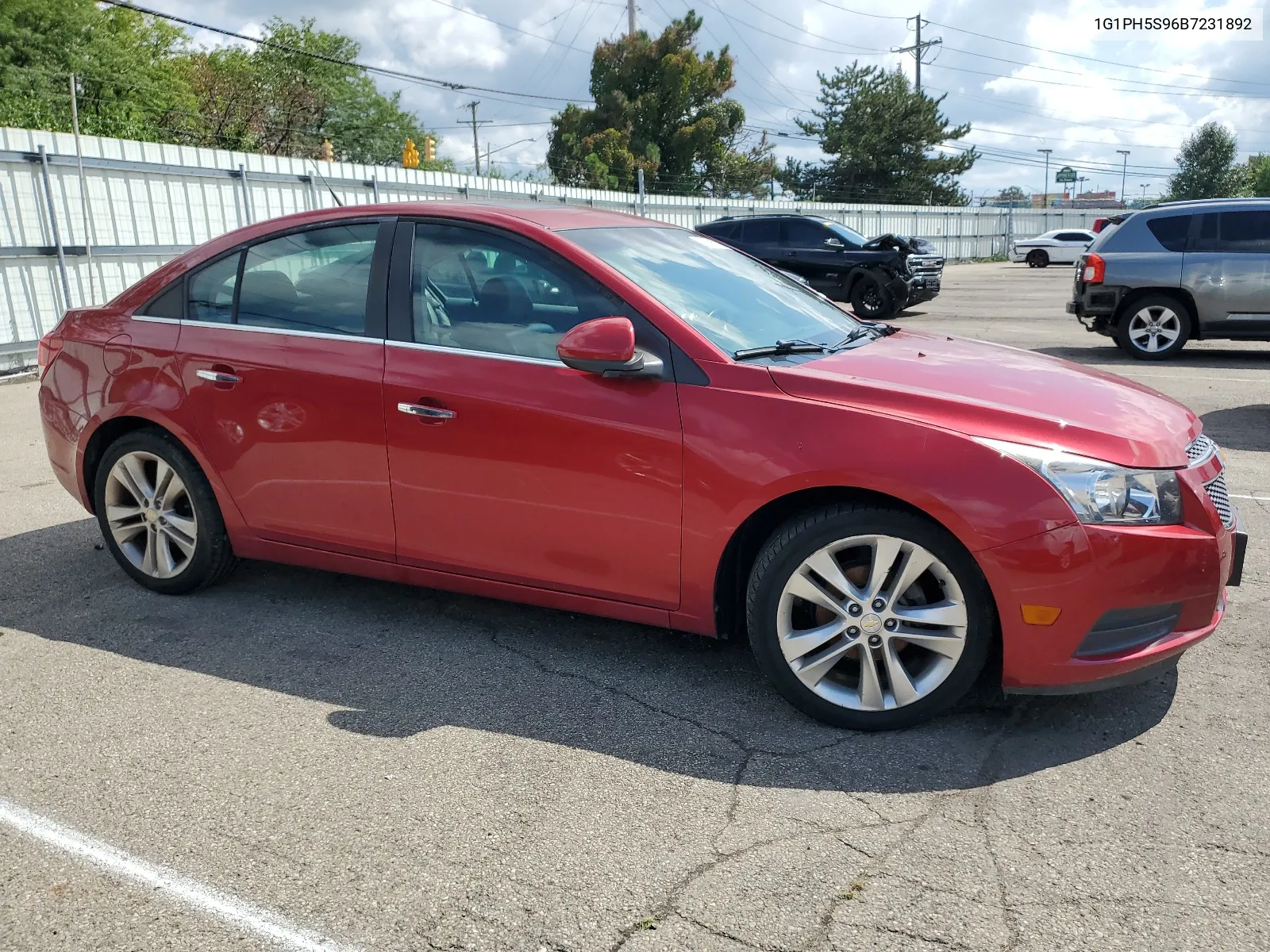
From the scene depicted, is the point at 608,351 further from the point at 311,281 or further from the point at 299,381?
the point at 311,281

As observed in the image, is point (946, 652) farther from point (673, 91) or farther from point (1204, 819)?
point (673, 91)

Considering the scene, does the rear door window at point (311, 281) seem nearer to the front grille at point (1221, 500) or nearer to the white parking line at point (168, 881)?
the white parking line at point (168, 881)

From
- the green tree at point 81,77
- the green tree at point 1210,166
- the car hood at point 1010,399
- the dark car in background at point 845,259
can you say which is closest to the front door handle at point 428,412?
the car hood at point 1010,399

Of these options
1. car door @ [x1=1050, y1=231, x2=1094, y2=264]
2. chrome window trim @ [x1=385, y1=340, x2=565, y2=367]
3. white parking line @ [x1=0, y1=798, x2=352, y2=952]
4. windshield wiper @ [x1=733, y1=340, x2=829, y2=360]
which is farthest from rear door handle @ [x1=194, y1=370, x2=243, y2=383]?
car door @ [x1=1050, y1=231, x2=1094, y2=264]

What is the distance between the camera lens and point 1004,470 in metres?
3.04

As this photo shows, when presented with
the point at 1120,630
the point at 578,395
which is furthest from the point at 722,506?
the point at 1120,630

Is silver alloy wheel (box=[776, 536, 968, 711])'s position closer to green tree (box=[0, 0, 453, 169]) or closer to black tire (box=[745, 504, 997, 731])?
black tire (box=[745, 504, 997, 731])

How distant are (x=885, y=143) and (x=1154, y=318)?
49952 mm

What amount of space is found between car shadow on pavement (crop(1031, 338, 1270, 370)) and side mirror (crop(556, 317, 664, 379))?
844 centimetres

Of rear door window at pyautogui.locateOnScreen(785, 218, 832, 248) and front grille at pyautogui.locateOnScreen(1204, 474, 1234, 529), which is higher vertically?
rear door window at pyautogui.locateOnScreen(785, 218, 832, 248)

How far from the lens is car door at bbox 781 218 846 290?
18.2m

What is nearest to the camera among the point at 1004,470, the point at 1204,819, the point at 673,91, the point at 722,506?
the point at 1204,819

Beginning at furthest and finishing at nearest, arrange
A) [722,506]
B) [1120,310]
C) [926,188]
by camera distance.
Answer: [926,188]
[1120,310]
[722,506]

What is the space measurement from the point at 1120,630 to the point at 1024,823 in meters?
0.67
